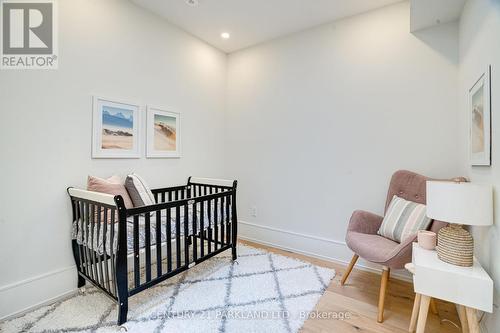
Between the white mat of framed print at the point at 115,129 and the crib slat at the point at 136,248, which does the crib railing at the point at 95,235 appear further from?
the white mat of framed print at the point at 115,129

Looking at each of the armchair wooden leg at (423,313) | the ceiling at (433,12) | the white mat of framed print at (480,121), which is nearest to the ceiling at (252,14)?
the ceiling at (433,12)

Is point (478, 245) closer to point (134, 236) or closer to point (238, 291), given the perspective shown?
point (238, 291)

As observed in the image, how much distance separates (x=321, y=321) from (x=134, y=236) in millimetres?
1424

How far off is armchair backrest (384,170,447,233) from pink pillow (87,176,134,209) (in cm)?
231

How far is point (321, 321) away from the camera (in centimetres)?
165

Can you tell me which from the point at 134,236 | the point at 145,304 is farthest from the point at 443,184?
the point at 145,304

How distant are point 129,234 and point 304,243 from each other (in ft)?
6.23

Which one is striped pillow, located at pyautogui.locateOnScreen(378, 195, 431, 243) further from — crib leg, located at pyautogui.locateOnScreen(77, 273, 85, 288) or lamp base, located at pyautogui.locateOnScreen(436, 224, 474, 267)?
crib leg, located at pyautogui.locateOnScreen(77, 273, 85, 288)

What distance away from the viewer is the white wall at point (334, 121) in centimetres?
213

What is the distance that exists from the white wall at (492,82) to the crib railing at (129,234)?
193 centimetres

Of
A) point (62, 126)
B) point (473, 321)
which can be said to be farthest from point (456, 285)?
point (62, 126)

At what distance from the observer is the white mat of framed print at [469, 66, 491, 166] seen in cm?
129

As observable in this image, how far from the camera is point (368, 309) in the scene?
5.87ft

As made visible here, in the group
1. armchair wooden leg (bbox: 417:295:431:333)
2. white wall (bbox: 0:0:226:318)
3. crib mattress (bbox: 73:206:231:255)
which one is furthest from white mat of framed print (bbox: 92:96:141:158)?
armchair wooden leg (bbox: 417:295:431:333)
